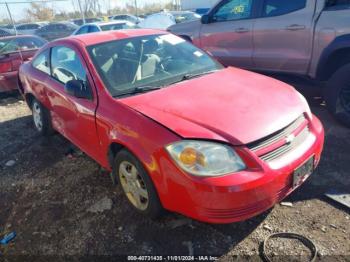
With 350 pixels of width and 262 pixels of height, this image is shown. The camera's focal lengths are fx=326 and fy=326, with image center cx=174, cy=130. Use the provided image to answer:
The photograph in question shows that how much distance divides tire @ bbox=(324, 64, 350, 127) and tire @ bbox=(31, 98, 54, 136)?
12.4 feet

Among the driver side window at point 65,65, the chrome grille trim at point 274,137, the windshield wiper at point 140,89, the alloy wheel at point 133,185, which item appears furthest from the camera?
the driver side window at point 65,65

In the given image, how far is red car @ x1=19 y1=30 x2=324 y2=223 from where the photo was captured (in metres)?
Answer: 2.30

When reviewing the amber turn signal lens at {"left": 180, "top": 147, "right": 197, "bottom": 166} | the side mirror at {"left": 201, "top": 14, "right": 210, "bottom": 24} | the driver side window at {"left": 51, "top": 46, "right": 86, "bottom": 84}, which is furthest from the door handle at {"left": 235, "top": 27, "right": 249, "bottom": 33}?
the amber turn signal lens at {"left": 180, "top": 147, "right": 197, "bottom": 166}

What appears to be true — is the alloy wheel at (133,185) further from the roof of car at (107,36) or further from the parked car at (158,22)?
the parked car at (158,22)

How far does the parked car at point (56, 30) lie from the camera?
19562 mm

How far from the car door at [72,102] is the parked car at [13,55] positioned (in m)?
3.22

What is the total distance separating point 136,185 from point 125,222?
38 centimetres

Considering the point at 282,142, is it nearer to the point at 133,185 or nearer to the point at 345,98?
the point at 133,185

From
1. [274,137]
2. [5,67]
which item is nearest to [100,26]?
[5,67]

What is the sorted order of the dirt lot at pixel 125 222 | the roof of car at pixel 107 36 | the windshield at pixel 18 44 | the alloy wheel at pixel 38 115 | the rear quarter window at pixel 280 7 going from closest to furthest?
the dirt lot at pixel 125 222 < the roof of car at pixel 107 36 < the rear quarter window at pixel 280 7 < the alloy wheel at pixel 38 115 < the windshield at pixel 18 44

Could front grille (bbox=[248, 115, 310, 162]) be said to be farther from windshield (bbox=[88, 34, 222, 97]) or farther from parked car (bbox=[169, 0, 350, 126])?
parked car (bbox=[169, 0, 350, 126])

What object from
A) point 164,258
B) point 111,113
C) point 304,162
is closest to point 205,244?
point 164,258

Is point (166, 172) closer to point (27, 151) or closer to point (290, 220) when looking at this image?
point (290, 220)

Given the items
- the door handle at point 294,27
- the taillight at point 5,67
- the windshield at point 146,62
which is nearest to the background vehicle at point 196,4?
the taillight at point 5,67
